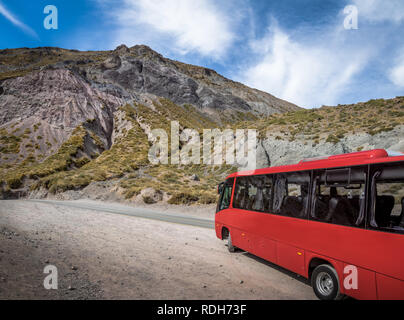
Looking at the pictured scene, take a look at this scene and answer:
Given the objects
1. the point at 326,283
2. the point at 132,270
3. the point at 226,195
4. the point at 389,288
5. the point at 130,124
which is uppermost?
the point at 130,124

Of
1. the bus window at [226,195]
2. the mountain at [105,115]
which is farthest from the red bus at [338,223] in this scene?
the mountain at [105,115]

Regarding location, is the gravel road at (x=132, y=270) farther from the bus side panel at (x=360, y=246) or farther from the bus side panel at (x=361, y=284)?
the bus side panel at (x=360, y=246)

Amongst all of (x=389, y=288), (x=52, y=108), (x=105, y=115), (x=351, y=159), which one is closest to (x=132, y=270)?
(x=389, y=288)

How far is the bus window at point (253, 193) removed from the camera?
7.37 meters

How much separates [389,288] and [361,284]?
1.75ft

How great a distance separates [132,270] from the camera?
655 centimetres

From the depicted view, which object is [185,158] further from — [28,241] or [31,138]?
[28,241]

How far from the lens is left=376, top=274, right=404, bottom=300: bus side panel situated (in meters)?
3.71

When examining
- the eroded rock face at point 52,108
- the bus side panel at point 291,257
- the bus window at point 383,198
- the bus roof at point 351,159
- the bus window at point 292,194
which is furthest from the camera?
the eroded rock face at point 52,108

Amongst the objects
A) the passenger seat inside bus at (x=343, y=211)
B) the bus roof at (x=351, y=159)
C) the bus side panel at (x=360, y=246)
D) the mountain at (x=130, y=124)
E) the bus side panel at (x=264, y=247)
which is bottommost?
the bus side panel at (x=264, y=247)

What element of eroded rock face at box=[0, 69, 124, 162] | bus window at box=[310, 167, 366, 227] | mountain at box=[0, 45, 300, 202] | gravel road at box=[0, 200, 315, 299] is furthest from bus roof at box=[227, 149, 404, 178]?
eroded rock face at box=[0, 69, 124, 162]

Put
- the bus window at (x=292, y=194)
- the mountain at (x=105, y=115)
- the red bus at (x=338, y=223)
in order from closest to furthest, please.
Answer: the red bus at (x=338, y=223) → the bus window at (x=292, y=194) → the mountain at (x=105, y=115)

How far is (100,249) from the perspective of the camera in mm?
8320

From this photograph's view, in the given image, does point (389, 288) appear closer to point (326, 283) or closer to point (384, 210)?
point (384, 210)
